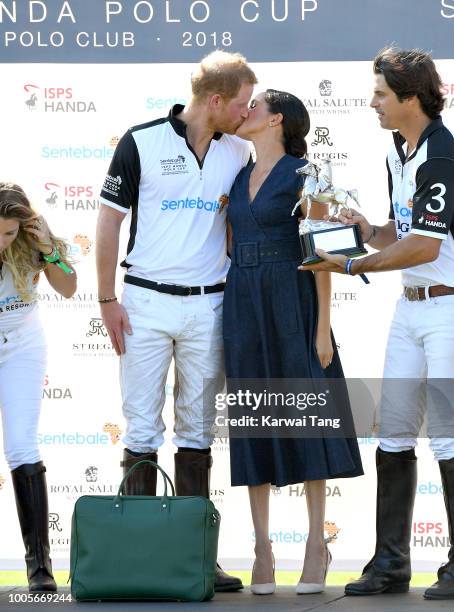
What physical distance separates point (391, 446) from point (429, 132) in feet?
3.59

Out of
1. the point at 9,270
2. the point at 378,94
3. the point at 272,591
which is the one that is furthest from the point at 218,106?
the point at 272,591

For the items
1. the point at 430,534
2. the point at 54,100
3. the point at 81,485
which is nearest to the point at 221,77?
the point at 54,100

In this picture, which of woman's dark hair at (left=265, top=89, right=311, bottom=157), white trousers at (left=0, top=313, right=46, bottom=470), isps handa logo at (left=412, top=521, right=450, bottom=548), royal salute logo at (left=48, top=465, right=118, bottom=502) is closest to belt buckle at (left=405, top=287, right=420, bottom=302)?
woman's dark hair at (left=265, top=89, right=311, bottom=157)

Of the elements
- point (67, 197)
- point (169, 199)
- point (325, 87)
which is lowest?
point (169, 199)

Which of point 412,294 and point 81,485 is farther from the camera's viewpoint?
point 81,485

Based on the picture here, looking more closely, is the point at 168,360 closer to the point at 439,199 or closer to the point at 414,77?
the point at 439,199

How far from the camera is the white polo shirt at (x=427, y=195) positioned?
3867mm

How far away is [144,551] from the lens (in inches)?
152

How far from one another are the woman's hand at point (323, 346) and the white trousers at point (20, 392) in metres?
1.01

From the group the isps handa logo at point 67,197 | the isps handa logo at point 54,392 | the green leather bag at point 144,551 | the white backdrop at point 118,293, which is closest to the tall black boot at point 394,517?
the green leather bag at point 144,551

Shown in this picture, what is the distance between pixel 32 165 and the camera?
525 cm

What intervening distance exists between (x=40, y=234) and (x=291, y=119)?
985mm

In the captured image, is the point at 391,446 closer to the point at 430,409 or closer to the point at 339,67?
the point at 430,409

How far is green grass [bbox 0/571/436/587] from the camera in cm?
505
